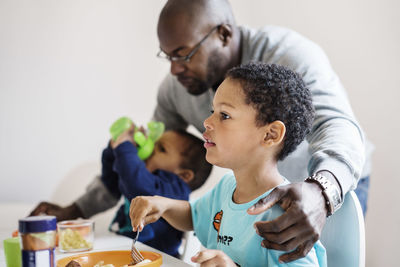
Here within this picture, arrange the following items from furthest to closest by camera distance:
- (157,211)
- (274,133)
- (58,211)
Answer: (58,211) < (157,211) < (274,133)

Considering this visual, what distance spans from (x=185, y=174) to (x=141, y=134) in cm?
24

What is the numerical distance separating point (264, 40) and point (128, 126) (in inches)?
21.6

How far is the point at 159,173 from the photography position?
1.52 meters

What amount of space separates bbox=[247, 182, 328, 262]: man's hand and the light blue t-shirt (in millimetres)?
26

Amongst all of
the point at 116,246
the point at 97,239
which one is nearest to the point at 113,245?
the point at 116,246

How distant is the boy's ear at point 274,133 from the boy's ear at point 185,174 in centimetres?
76

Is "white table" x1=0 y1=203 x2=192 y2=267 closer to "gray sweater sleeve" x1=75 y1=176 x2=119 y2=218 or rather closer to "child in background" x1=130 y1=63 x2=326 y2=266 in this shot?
"child in background" x1=130 y1=63 x2=326 y2=266

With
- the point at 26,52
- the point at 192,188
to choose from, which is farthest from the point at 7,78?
the point at 192,188

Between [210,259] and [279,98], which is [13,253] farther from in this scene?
[279,98]

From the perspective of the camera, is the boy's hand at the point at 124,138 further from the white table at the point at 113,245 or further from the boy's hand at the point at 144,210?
the boy's hand at the point at 144,210

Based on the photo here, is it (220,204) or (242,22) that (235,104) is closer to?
(220,204)

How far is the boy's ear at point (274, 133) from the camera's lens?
0.87 meters

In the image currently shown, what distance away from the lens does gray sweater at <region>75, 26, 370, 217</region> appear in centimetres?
92

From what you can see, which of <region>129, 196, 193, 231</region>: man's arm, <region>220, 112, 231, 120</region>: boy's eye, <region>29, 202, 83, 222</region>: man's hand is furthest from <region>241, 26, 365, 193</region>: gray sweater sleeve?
<region>29, 202, 83, 222</region>: man's hand
